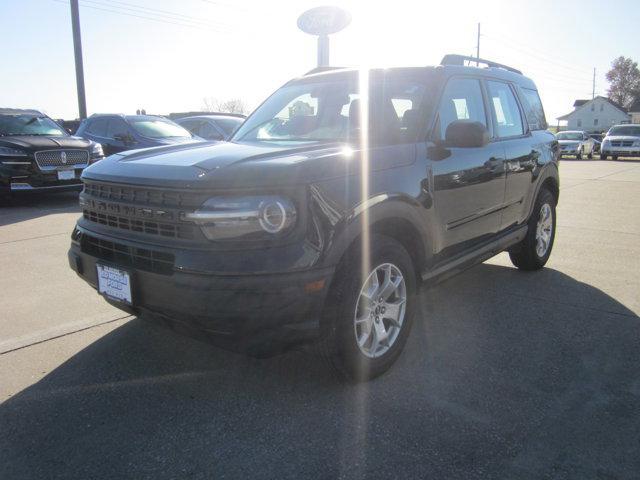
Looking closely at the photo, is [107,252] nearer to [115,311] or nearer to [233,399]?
[233,399]

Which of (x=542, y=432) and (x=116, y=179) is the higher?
(x=116, y=179)

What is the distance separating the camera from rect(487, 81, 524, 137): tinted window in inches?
171

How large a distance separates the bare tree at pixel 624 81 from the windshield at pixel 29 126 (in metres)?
102

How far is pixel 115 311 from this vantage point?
13.4 ft

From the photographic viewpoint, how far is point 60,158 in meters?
9.30

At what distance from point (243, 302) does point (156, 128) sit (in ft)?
31.5

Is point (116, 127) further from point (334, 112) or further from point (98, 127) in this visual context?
point (334, 112)

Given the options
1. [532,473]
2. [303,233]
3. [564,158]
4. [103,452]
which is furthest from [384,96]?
[564,158]

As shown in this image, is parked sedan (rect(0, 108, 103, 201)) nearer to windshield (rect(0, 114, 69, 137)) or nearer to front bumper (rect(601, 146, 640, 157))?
windshield (rect(0, 114, 69, 137))

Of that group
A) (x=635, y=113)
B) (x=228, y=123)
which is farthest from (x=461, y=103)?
(x=635, y=113)

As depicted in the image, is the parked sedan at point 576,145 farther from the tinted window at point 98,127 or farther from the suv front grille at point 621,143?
the tinted window at point 98,127

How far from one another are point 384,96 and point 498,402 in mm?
2019

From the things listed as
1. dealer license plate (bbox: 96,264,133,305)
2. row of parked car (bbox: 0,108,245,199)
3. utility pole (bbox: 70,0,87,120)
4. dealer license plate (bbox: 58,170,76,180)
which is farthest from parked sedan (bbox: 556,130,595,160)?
dealer license plate (bbox: 96,264,133,305)

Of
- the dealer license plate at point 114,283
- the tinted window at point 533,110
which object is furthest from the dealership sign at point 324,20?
the dealer license plate at point 114,283
